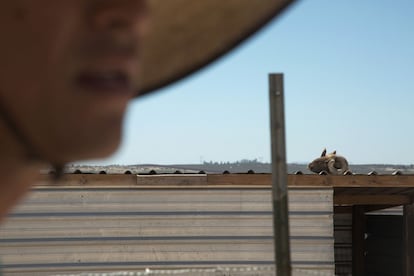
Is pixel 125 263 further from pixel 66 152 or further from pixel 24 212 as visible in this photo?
pixel 66 152

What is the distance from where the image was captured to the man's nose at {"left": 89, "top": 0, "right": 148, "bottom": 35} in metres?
0.71

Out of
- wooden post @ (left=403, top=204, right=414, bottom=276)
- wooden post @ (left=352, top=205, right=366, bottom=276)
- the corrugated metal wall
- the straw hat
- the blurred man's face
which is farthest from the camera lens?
wooden post @ (left=352, top=205, right=366, bottom=276)

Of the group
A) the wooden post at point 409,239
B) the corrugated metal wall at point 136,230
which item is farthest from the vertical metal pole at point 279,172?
the wooden post at point 409,239

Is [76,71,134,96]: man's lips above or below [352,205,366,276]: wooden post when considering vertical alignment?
above

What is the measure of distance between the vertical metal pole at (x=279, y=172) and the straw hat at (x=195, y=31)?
2.96 metres

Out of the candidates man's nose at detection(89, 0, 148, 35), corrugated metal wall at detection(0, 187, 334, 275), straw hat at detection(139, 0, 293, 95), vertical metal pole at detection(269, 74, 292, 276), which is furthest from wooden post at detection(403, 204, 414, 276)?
man's nose at detection(89, 0, 148, 35)

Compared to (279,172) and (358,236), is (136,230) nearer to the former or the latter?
(279,172)

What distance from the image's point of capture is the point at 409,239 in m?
10.7

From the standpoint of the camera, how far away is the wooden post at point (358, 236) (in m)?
13.5

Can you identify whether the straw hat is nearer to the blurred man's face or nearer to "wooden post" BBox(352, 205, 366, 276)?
the blurred man's face

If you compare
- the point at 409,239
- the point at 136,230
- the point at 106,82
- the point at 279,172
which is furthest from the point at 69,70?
the point at 409,239

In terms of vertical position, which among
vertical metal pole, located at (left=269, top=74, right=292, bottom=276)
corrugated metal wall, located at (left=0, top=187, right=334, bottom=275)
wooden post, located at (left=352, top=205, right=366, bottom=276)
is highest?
vertical metal pole, located at (left=269, top=74, right=292, bottom=276)

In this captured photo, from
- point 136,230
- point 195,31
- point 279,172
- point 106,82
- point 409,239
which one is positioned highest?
point 195,31

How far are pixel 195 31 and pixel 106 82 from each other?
46cm
